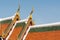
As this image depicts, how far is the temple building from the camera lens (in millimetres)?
19572

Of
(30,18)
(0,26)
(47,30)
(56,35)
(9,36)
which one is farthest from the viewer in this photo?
(0,26)

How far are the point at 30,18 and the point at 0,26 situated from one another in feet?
20.0

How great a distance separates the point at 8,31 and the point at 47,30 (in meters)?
6.79

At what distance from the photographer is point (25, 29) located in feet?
75.6

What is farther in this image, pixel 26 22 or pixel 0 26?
pixel 0 26

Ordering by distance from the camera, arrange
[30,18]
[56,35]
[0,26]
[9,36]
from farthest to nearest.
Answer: [0,26], [9,36], [30,18], [56,35]

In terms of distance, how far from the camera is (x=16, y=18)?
26703mm

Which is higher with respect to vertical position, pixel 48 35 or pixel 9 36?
pixel 48 35

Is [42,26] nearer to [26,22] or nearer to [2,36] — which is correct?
[26,22]

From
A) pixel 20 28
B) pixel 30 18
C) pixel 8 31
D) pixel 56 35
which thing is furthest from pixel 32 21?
pixel 56 35

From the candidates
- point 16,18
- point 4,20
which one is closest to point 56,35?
point 16,18

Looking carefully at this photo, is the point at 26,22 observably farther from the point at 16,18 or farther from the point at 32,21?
the point at 16,18

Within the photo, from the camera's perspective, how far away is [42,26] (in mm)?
21312

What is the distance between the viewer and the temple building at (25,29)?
19572 millimetres
